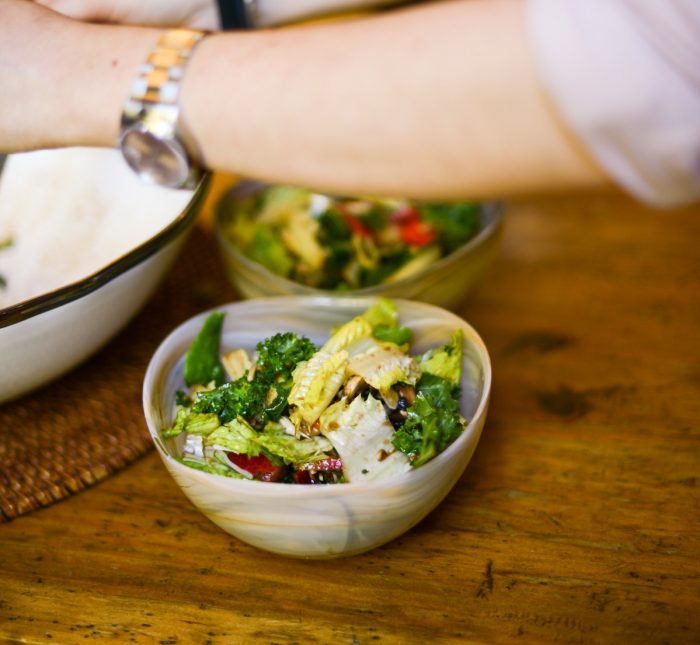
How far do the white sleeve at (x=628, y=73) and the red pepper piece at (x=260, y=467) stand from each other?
1.46 feet

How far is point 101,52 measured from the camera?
2.71 feet

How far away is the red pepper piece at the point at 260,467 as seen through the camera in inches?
31.8

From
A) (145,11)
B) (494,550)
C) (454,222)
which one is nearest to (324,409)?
(494,550)

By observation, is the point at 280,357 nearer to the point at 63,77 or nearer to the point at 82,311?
the point at 82,311

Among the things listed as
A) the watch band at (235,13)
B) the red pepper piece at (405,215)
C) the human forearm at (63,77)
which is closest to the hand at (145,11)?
the watch band at (235,13)

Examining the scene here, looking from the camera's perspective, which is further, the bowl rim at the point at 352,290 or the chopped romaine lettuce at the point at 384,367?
the bowl rim at the point at 352,290

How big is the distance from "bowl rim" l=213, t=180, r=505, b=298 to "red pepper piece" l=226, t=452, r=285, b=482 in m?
0.30

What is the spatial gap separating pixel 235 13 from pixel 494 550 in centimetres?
90

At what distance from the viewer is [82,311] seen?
918 mm

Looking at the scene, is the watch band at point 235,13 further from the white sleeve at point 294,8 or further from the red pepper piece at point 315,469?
the red pepper piece at point 315,469

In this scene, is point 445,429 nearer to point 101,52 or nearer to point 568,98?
point 568,98

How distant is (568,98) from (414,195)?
17 centimetres

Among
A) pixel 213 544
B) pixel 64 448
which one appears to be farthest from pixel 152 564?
pixel 64 448

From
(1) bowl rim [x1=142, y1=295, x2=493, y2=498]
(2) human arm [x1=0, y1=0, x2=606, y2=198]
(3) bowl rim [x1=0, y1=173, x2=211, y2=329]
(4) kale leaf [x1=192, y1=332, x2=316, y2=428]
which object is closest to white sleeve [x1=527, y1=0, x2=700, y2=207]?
(2) human arm [x1=0, y1=0, x2=606, y2=198]
